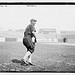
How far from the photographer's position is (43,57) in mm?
2896

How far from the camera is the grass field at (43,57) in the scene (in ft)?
9.40

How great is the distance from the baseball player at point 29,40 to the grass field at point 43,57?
6cm

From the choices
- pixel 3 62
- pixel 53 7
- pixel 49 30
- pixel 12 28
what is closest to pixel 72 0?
pixel 53 7

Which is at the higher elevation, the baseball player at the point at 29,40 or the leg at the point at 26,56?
the baseball player at the point at 29,40

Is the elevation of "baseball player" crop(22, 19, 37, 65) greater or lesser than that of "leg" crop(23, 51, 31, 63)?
greater

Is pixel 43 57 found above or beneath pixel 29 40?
beneath

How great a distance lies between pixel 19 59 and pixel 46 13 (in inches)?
31.3

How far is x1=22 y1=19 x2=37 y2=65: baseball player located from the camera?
2.90 meters

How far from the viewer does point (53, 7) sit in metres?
2.92

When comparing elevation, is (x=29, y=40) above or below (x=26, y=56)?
above

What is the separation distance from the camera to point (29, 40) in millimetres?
2898

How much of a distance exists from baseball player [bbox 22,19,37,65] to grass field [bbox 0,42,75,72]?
0.06 metres

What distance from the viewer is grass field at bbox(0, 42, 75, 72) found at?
2.87 m

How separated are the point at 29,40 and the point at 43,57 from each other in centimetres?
33
